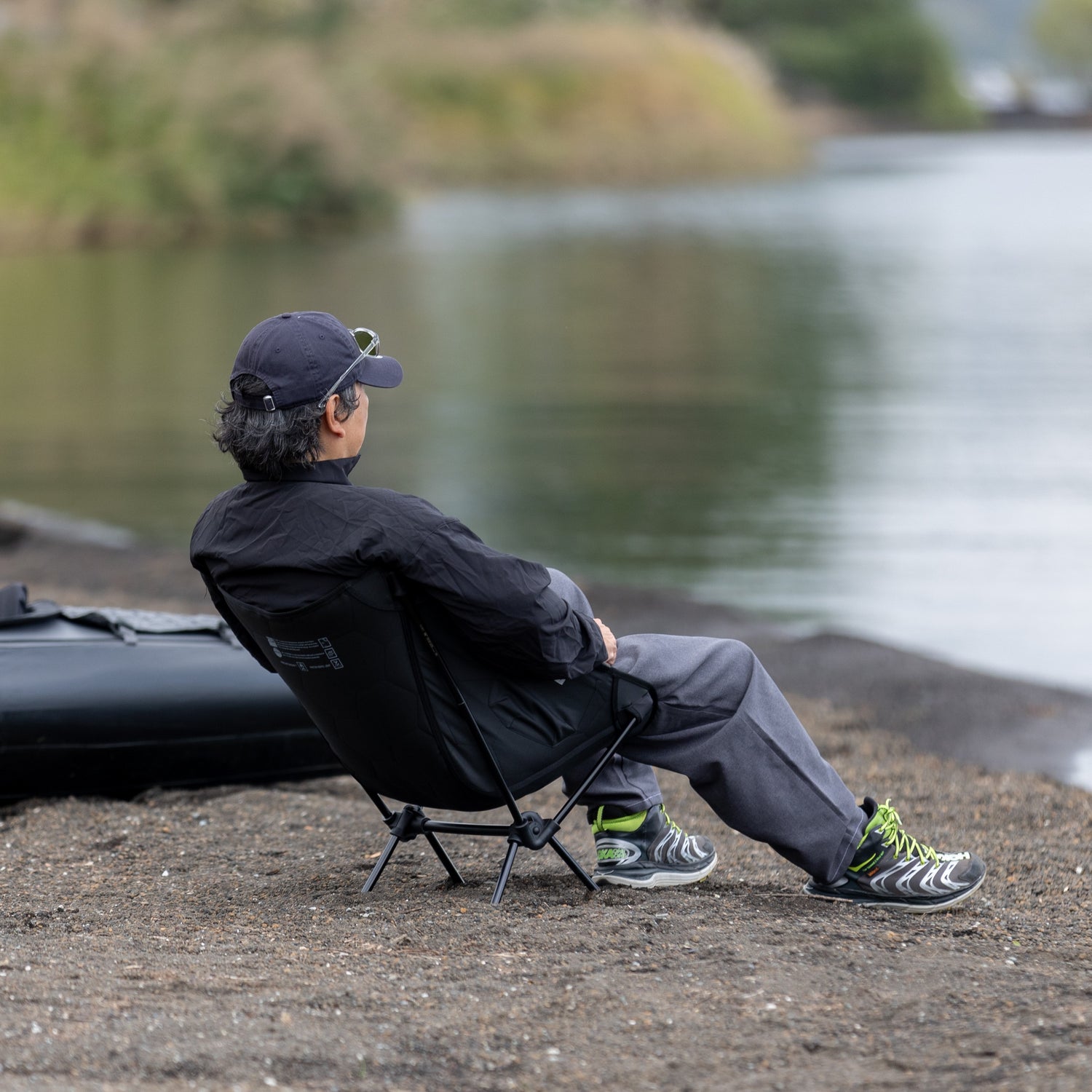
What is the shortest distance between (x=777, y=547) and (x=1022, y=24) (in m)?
116

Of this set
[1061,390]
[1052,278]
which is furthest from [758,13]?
[1061,390]

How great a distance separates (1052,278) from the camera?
25812 millimetres

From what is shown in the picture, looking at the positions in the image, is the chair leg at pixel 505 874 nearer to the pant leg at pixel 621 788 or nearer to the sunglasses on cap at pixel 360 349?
the pant leg at pixel 621 788

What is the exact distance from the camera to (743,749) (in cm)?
377

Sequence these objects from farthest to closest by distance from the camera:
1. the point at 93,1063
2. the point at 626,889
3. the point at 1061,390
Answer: the point at 1061,390 → the point at 626,889 → the point at 93,1063

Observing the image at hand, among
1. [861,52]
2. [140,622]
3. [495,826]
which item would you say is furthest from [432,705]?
[861,52]

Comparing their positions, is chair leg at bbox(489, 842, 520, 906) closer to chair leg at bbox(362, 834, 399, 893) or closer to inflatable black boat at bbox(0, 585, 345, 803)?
chair leg at bbox(362, 834, 399, 893)

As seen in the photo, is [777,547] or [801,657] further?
[777,547]

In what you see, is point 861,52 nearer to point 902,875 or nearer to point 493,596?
point 902,875

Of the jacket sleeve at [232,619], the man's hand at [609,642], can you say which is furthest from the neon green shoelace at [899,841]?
the jacket sleeve at [232,619]

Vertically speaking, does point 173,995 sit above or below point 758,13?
below

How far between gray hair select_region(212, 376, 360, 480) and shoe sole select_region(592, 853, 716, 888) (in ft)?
3.95

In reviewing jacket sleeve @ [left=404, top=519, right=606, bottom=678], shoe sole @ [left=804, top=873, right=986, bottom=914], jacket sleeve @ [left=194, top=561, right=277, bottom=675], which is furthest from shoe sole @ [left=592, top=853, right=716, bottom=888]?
jacket sleeve @ [left=194, top=561, right=277, bottom=675]

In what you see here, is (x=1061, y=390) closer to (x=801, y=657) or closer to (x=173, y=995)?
(x=801, y=657)
